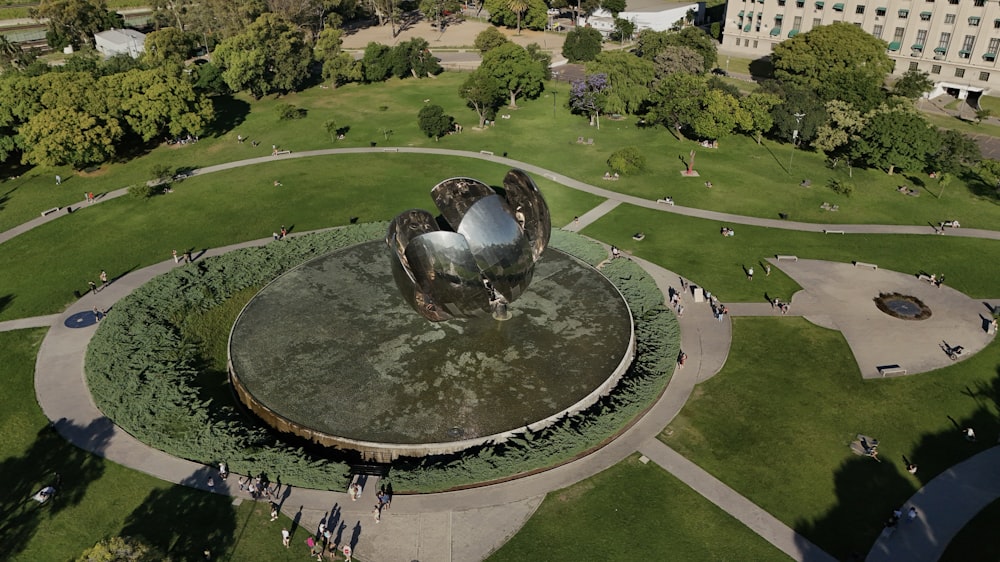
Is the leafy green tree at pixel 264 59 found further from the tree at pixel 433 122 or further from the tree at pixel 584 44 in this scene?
the tree at pixel 584 44

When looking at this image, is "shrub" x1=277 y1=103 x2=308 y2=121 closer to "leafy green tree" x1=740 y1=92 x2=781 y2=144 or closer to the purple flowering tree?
the purple flowering tree

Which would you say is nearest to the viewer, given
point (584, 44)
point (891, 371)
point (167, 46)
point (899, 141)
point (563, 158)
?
point (891, 371)

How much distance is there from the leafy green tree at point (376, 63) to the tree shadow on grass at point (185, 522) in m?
81.6

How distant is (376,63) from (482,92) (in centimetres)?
2796

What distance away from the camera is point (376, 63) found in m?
101

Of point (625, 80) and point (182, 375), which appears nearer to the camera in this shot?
point (182, 375)

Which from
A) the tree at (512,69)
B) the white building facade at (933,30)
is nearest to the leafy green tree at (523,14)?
the white building facade at (933,30)

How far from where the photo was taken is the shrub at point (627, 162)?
2660 inches

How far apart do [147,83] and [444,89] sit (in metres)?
41.7

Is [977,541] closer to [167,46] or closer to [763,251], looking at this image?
[763,251]

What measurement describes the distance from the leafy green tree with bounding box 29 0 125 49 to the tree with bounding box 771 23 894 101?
117673mm

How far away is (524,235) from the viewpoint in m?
34.8

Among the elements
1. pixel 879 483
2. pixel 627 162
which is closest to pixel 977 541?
pixel 879 483

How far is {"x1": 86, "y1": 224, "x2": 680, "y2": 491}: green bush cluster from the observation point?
103 feet
